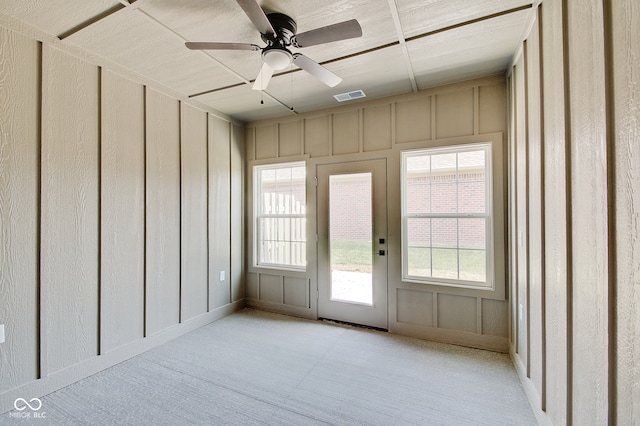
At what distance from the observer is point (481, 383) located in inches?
91.7

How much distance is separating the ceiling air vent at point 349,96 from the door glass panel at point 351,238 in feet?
3.13

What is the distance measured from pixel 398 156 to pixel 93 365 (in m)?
3.76

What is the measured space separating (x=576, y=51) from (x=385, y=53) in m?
1.48

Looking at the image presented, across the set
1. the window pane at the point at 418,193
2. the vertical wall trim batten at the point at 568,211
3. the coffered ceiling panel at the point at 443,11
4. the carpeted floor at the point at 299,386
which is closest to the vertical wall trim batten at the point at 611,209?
the vertical wall trim batten at the point at 568,211

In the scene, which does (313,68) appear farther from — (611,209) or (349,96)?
(611,209)

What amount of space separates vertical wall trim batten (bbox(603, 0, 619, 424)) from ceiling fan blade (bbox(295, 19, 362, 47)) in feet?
3.79

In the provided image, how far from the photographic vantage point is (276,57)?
200cm

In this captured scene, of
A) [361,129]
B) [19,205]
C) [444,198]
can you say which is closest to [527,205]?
[444,198]

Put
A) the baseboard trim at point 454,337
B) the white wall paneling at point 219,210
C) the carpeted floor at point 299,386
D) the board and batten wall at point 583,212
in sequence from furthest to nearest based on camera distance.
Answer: the white wall paneling at point 219,210 → the baseboard trim at point 454,337 → the carpeted floor at point 299,386 → the board and batten wall at point 583,212

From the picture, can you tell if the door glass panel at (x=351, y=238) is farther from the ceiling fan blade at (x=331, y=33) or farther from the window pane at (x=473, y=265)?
the ceiling fan blade at (x=331, y=33)

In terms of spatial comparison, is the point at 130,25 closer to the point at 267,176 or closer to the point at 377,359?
the point at 267,176

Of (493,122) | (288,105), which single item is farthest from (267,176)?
(493,122)

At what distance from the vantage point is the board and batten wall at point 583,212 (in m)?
0.97

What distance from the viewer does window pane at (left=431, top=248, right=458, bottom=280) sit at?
3105mm
